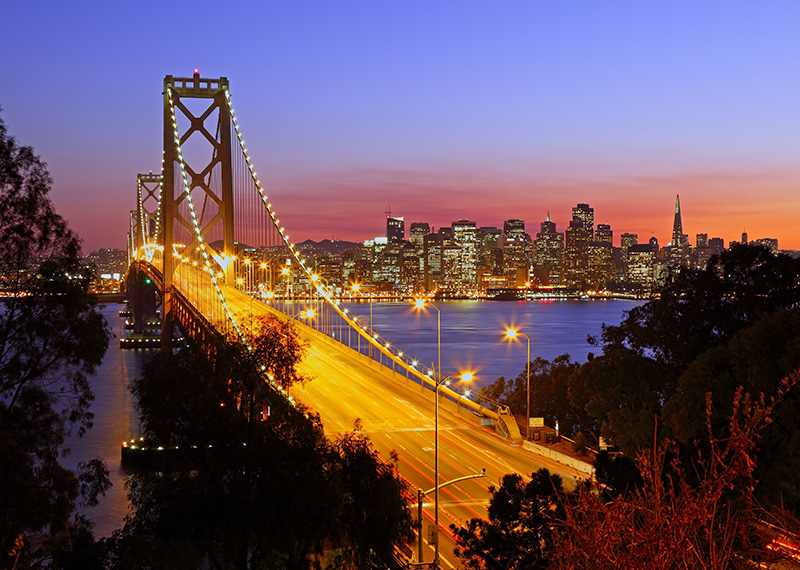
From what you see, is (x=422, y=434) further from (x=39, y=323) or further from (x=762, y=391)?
(x=39, y=323)

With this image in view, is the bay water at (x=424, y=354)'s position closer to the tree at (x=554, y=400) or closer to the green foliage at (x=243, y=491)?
the tree at (x=554, y=400)

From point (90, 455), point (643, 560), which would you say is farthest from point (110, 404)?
point (643, 560)

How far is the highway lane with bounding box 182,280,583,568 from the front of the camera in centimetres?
2128

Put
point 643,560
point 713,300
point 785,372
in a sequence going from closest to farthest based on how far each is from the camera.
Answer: point 643,560, point 785,372, point 713,300

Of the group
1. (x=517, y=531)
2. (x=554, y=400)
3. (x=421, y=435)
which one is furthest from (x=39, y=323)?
(x=554, y=400)

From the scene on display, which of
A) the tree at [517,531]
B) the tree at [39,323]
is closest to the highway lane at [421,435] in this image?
the tree at [517,531]

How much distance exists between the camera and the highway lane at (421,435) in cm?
2128

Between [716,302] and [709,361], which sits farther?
[716,302]

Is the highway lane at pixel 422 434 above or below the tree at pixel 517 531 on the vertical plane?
below

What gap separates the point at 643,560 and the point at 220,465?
941 centimetres

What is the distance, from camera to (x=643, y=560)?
5.38 meters

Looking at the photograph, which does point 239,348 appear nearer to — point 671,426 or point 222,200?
point 671,426

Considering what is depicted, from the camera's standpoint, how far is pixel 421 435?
28.8m

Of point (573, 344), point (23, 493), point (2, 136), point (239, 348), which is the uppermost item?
point (2, 136)
